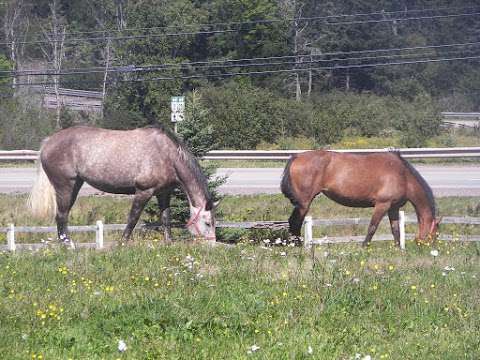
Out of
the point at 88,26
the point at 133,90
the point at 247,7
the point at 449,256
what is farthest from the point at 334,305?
the point at 88,26

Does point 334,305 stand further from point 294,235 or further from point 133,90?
point 133,90

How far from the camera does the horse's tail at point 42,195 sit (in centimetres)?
1684

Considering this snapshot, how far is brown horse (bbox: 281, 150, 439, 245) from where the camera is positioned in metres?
17.0

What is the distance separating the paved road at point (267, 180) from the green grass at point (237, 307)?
532 inches

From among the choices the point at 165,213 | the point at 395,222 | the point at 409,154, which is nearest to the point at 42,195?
the point at 165,213

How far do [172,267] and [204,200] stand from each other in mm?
5250

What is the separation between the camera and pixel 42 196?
1694 centimetres

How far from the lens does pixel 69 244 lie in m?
14.1

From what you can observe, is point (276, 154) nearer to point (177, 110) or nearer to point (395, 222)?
point (177, 110)

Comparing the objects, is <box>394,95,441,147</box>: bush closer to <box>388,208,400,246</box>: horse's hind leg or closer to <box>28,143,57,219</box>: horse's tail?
<box>388,208,400,246</box>: horse's hind leg

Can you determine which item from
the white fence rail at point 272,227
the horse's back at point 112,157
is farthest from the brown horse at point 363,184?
the horse's back at point 112,157

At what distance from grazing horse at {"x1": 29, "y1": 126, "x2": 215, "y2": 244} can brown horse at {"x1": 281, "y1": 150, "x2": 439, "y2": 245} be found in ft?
6.74

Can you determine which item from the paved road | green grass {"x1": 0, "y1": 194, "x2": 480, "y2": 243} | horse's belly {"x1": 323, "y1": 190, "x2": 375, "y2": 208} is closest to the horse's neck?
horse's belly {"x1": 323, "y1": 190, "x2": 375, "y2": 208}

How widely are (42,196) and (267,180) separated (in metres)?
11.4
